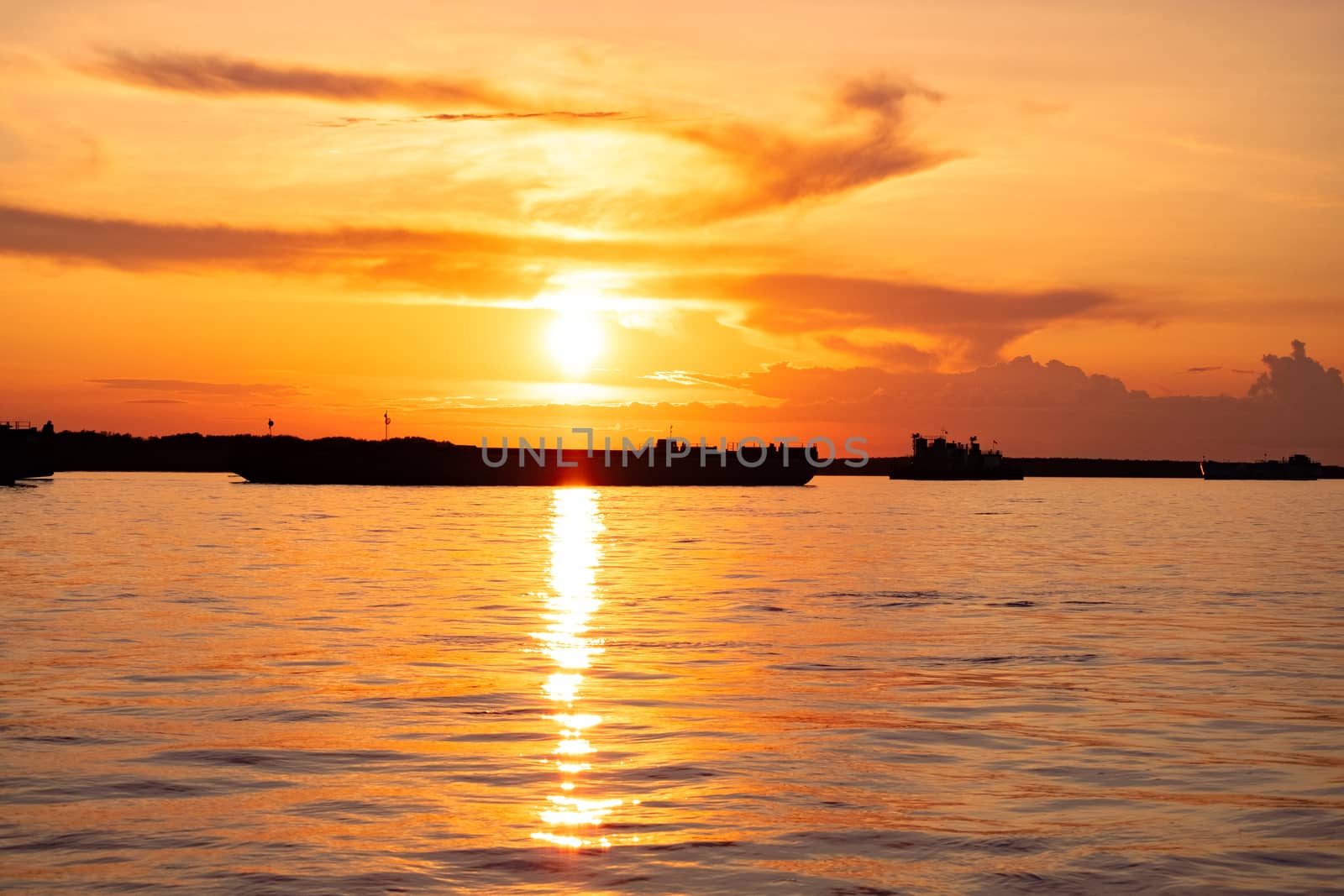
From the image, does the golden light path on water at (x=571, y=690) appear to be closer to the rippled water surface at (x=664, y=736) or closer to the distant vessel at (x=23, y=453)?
the rippled water surface at (x=664, y=736)

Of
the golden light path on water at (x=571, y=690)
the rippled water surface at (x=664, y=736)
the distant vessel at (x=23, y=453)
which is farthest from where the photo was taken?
the distant vessel at (x=23, y=453)

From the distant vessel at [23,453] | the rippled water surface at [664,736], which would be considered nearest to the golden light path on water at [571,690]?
the rippled water surface at [664,736]

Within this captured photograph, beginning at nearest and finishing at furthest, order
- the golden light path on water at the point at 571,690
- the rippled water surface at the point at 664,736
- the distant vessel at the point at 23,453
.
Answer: the rippled water surface at the point at 664,736 → the golden light path on water at the point at 571,690 → the distant vessel at the point at 23,453

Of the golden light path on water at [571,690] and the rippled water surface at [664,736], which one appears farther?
the golden light path on water at [571,690]

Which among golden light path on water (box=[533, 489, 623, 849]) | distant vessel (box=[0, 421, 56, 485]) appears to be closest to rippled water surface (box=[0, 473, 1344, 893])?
golden light path on water (box=[533, 489, 623, 849])

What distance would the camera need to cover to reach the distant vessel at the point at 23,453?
144m

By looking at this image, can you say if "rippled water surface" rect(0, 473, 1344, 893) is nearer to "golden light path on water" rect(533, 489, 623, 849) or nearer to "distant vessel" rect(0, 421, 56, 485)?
"golden light path on water" rect(533, 489, 623, 849)

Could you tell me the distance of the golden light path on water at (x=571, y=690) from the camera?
10.4 metres

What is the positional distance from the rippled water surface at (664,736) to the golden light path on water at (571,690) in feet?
0.20

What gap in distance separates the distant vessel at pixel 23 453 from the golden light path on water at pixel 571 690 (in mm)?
121876

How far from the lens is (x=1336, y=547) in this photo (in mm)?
57969

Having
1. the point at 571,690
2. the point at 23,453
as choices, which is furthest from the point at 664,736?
the point at 23,453

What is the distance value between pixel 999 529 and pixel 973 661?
55249 mm

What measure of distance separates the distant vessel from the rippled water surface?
123553 millimetres
